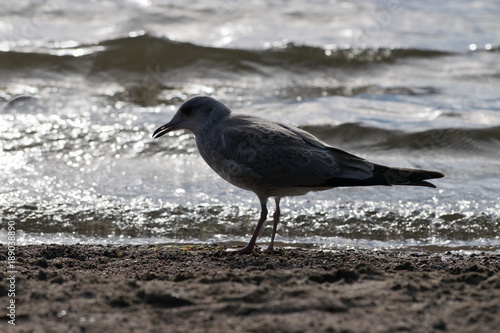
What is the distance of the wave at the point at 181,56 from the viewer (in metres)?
11.9

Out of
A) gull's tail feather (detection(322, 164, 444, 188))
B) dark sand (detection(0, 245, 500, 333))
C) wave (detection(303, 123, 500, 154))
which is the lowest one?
dark sand (detection(0, 245, 500, 333))

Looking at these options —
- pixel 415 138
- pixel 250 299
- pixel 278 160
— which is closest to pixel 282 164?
pixel 278 160

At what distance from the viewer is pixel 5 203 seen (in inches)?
243

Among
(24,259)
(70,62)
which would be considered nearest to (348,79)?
(70,62)

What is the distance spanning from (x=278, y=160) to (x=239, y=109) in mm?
4788

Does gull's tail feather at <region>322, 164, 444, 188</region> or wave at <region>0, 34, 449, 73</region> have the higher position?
wave at <region>0, 34, 449, 73</region>

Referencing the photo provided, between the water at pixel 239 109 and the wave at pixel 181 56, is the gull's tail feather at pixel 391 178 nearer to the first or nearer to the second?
the water at pixel 239 109

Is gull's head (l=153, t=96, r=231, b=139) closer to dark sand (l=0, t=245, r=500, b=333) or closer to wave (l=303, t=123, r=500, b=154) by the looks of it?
dark sand (l=0, t=245, r=500, b=333)

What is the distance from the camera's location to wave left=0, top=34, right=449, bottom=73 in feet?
39.0

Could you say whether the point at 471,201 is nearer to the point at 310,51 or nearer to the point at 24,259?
the point at 24,259

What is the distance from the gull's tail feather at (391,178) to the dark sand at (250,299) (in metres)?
0.66

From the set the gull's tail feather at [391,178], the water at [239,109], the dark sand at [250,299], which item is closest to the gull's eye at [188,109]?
the water at [239,109]

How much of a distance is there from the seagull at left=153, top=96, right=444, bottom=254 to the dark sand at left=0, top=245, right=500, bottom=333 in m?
0.70

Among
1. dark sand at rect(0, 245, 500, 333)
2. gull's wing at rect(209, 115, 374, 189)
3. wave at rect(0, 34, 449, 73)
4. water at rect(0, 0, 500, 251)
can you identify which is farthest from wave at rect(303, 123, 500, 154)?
dark sand at rect(0, 245, 500, 333)
